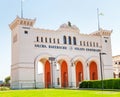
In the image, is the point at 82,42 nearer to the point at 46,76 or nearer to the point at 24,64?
the point at 46,76

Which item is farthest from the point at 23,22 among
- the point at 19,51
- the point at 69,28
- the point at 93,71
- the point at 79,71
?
the point at 93,71

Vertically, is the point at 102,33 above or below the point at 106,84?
above

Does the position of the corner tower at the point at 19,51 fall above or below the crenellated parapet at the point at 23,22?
below

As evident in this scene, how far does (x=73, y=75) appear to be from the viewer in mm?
53438

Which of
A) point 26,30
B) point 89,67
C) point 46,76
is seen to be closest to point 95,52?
point 89,67

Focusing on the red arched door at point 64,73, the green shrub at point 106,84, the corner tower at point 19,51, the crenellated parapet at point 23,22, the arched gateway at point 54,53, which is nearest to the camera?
the green shrub at point 106,84

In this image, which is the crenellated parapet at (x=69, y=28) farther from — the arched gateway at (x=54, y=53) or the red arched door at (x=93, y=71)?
the red arched door at (x=93, y=71)

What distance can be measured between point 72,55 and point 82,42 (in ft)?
13.7

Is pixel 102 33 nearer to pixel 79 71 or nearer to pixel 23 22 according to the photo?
pixel 79 71

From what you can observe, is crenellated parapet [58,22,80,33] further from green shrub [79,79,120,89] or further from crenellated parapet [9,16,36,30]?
green shrub [79,79,120,89]

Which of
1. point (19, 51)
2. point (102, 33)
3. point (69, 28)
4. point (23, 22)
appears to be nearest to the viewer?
point (19, 51)

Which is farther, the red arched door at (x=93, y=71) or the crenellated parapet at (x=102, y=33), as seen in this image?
the crenellated parapet at (x=102, y=33)

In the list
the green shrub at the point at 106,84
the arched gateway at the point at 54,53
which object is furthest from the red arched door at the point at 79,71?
the green shrub at the point at 106,84

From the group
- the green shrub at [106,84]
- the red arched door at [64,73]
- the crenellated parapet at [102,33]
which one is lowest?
the green shrub at [106,84]
